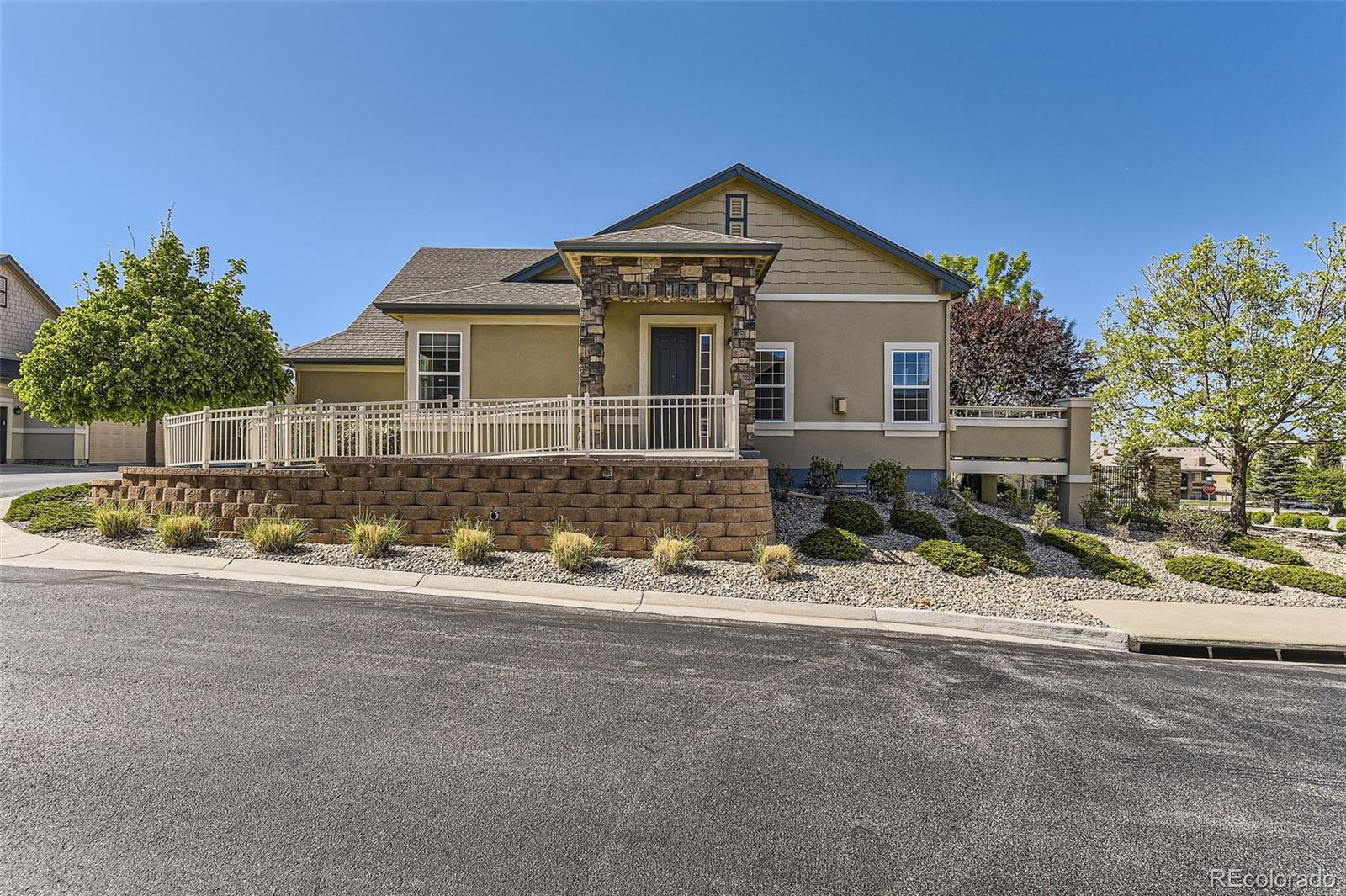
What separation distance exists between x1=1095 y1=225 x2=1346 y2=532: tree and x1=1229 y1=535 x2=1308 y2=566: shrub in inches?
105

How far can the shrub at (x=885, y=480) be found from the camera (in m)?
13.5

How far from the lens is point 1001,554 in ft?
32.5

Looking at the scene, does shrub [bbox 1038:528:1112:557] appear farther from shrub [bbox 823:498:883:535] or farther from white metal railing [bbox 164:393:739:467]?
white metal railing [bbox 164:393:739:467]

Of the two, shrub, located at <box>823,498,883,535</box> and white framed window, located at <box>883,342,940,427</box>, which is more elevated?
white framed window, located at <box>883,342,940,427</box>

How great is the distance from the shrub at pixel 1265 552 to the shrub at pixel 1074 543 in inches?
99.0

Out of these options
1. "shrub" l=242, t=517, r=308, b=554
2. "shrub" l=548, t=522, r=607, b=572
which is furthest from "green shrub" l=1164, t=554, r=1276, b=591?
"shrub" l=242, t=517, r=308, b=554

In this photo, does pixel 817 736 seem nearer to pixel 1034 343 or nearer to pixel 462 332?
pixel 462 332

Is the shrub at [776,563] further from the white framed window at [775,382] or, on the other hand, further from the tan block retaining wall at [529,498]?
the white framed window at [775,382]

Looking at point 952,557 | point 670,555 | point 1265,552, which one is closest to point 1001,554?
point 952,557

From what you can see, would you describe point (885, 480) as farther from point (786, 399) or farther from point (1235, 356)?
point (1235, 356)

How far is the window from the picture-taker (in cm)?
1418

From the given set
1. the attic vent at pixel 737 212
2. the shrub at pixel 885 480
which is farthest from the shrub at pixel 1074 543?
the attic vent at pixel 737 212

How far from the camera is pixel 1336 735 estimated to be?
4793mm

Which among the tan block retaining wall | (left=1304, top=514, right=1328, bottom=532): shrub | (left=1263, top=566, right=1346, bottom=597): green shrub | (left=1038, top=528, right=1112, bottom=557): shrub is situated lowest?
(left=1304, top=514, right=1328, bottom=532): shrub
